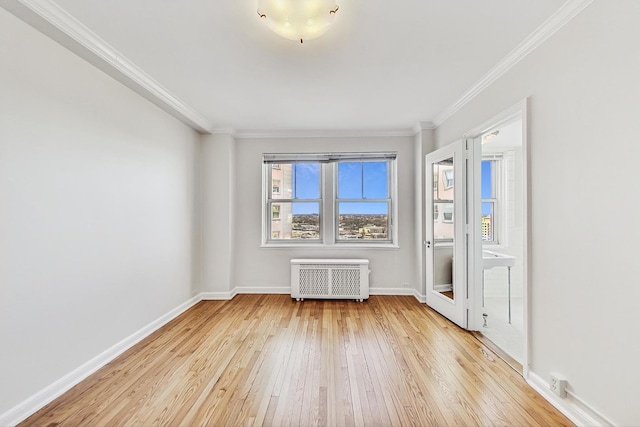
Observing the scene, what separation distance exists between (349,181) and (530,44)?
9.39ft

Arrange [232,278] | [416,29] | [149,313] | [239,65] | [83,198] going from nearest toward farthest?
[416,29]
[83,198]
[239,65]
[149,313]
[232,278]

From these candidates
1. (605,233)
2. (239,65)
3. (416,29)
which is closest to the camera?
(605,233)

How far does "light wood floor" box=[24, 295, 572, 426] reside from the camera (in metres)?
1.76

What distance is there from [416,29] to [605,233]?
173 centimetres

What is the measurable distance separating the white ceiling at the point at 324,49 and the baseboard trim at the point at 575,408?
8.06ft

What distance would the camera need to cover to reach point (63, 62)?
2.02m

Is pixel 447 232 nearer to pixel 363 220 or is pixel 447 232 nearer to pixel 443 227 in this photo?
pixel 443 227

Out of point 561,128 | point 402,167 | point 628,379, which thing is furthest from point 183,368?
point 402,167

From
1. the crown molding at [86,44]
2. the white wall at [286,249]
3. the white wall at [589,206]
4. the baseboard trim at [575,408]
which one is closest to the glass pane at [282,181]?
the white wall at [286,249]

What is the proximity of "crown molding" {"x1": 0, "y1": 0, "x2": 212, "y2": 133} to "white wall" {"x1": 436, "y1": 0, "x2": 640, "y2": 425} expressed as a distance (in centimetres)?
325

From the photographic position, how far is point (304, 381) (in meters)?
2.13

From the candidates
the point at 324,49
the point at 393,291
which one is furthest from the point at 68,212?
the point at 393,291

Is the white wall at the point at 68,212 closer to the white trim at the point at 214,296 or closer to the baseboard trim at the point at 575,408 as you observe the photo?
the white trim at the point at 214,296

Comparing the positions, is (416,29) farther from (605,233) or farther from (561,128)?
(605,233)
